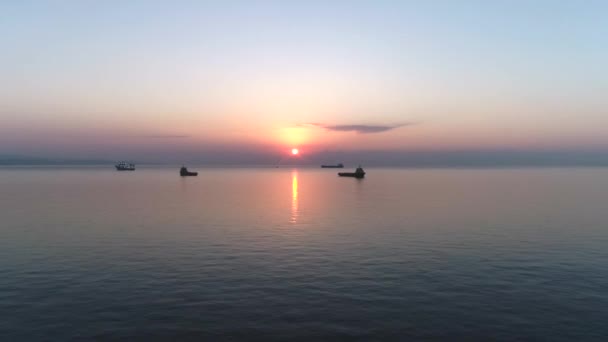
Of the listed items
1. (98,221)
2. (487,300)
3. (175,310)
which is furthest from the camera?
(98,221)

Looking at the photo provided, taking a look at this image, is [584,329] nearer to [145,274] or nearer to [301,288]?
[301,288]

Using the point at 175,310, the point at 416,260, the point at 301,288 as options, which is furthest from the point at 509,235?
the point at 175,310

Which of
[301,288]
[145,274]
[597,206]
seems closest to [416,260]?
[301,288]

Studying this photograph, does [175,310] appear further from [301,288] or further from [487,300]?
[487,300]

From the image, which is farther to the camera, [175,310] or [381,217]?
[381,217]

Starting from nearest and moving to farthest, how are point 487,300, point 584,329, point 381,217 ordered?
point 584,329 < point 487,300 < point 381,217

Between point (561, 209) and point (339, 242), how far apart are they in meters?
63.4

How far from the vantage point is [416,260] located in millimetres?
41156

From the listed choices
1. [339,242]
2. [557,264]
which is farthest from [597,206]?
[339,242]

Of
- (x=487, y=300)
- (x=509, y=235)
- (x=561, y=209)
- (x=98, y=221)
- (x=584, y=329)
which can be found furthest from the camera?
(x=561, y=209)

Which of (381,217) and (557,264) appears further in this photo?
(381,217)

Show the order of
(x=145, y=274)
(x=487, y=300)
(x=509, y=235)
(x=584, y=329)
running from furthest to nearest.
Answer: (x=509, y=235)
(x=145, y=274)
(x=487, y=300)
(x=584, y=329)

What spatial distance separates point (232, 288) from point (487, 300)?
1906 centimetres

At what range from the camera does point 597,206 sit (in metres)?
94.4
